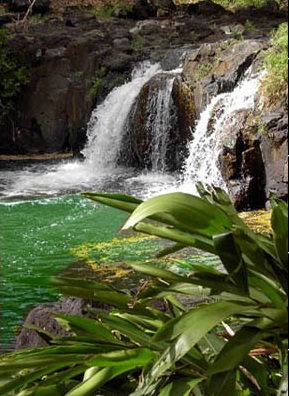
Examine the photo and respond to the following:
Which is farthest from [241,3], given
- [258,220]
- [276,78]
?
[258,220]

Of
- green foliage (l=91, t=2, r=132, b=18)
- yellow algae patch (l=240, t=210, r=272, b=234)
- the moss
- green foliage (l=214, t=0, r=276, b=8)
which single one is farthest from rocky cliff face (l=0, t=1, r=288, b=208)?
yellow algae patch (l=240, t=210, r=272, b=234)

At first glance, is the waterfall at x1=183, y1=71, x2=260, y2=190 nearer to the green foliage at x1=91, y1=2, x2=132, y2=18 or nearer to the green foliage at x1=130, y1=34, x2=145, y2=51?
the green foliage at x1=130, y1=34, x2=145, y2=51

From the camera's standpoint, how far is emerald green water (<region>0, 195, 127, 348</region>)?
13.4 feet

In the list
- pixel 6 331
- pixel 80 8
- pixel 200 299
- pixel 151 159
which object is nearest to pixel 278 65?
pixel 151 159

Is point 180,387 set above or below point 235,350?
below

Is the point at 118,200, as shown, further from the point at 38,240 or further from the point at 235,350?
the point at 38,240

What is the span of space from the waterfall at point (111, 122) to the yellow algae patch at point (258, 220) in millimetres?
3776

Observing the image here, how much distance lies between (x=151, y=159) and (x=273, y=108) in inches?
111

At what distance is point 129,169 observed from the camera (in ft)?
30.5

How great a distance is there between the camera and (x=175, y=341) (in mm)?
1036

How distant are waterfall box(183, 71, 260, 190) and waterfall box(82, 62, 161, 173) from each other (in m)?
1.97

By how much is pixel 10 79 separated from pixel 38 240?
Result: 5306 millimetres

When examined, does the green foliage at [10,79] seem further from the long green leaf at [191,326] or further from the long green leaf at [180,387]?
the long green leaf at [191,326]

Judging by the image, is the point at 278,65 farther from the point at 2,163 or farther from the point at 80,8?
the point at 80,8
